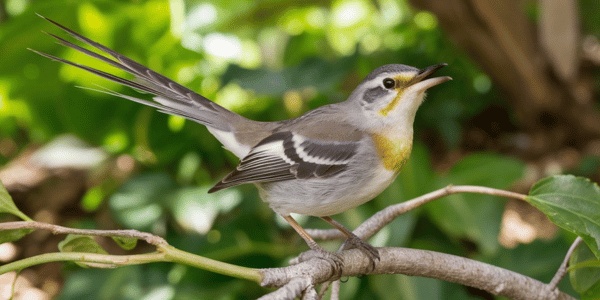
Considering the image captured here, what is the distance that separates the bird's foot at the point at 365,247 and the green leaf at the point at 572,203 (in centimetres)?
44

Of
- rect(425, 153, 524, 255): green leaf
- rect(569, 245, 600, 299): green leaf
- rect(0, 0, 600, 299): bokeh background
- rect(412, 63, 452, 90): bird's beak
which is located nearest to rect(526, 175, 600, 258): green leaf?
rect(569, 245, 600, 299): green leaf

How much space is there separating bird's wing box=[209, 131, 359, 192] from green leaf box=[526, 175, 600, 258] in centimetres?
61

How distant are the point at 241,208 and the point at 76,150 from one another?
1.11 metres

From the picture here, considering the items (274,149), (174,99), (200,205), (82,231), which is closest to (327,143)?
(274,149)

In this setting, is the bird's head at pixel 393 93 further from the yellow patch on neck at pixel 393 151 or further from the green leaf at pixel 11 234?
the green leaf at pixel 11 234

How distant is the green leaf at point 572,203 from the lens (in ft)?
5.44

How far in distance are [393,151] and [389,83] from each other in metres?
0.21

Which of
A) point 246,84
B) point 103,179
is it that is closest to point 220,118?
point 246,84

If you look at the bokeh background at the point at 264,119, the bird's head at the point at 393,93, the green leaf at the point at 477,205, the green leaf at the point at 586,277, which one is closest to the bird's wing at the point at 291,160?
the bird's head at the point at 393,93

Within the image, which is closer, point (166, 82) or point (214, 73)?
point (166, 82)

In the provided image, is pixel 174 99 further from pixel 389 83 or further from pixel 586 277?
pixel 586 277

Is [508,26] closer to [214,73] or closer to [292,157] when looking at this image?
[214,73]

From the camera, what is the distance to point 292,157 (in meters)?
2.33

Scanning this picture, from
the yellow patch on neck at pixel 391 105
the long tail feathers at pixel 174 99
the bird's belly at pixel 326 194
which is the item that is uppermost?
the long tail feathers at pixel 174 99
